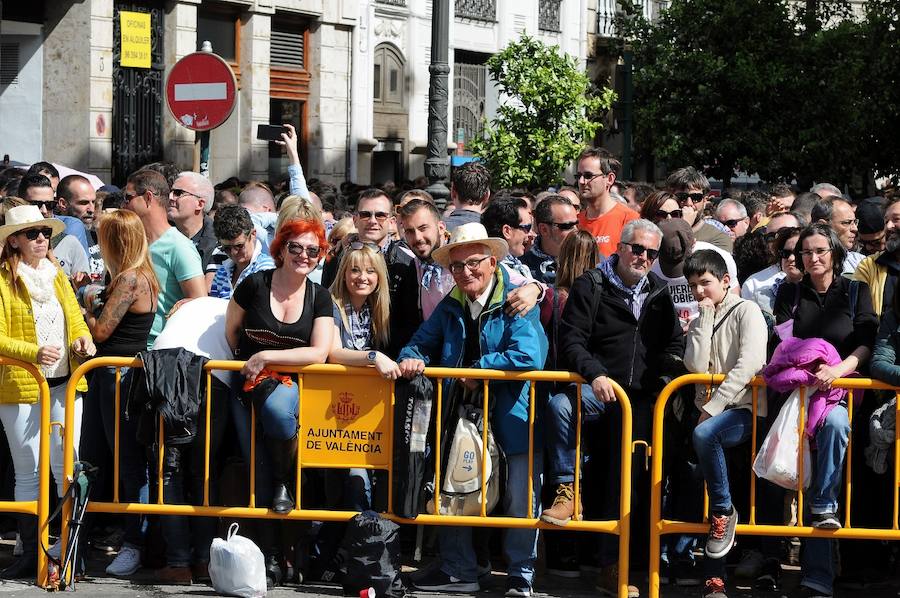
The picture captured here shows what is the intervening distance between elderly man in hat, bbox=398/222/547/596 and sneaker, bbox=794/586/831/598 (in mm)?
1437

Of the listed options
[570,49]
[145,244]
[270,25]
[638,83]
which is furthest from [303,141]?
[145,244]

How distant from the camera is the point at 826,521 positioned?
753 cm

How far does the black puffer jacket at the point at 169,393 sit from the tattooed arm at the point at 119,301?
458 millimetres

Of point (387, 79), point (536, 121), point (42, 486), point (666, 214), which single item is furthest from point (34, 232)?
point (387, 79)

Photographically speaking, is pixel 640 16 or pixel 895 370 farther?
pixel 640 16

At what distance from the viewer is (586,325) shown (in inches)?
311

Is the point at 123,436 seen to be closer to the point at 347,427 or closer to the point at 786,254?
the point at 347,427

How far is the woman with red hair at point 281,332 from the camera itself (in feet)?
25.3

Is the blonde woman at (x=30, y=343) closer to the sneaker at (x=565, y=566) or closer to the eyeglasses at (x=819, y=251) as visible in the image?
the sneaker at (x=565, y=566)

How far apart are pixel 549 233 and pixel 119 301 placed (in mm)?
2661

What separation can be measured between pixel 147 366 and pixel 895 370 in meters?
3.72

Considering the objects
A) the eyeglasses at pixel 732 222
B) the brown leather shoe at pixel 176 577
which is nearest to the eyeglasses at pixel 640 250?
the brown leather shoe at pixel 176 577

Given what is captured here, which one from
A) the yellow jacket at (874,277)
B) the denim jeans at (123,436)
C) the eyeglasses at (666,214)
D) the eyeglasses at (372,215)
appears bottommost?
the denim jeans at (123,436)

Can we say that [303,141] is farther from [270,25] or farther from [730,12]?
[730,12]
